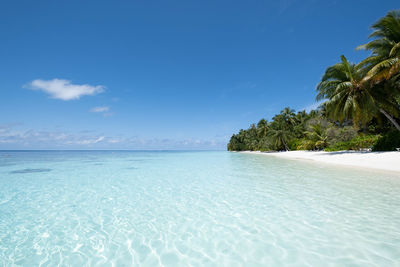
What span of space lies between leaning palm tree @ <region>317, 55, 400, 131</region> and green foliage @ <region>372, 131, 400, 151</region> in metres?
0.69

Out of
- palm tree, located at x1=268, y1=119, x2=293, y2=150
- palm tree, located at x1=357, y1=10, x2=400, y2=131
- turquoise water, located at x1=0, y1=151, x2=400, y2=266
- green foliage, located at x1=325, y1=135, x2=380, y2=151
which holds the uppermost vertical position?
palm tree, located at x1=357, y1=10, x2=400, y2=131

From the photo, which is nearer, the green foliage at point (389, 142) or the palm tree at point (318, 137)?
the green foliage at point (389, 142)

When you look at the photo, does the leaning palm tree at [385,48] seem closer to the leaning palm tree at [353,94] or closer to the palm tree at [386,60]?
the palm tree at [386,60]

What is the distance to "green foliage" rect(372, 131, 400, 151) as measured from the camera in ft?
50.4

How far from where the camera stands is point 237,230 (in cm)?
363

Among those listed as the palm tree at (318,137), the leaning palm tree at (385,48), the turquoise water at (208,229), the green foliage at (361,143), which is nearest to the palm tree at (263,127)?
the palm tree at (318,137)

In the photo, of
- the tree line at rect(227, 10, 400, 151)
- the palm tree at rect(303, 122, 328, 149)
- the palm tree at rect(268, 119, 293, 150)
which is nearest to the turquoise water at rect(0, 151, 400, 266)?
the tree line at rect(227, 10, 400, 151)

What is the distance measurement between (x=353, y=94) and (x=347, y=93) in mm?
493

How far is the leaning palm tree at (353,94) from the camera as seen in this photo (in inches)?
634

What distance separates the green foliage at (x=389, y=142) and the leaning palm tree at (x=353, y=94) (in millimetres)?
686

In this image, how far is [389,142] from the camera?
15891 mm

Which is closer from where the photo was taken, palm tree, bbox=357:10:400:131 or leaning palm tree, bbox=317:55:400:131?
palm tree, bbox=357:10:400:131

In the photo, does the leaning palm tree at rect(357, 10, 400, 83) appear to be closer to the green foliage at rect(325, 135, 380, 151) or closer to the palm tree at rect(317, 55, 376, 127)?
the palm tree at rect(317, 55, 376, 127)

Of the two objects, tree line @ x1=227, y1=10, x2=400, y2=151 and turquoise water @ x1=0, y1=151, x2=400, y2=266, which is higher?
tree line @ x1=227, y1=10, x2=400, y2=151
